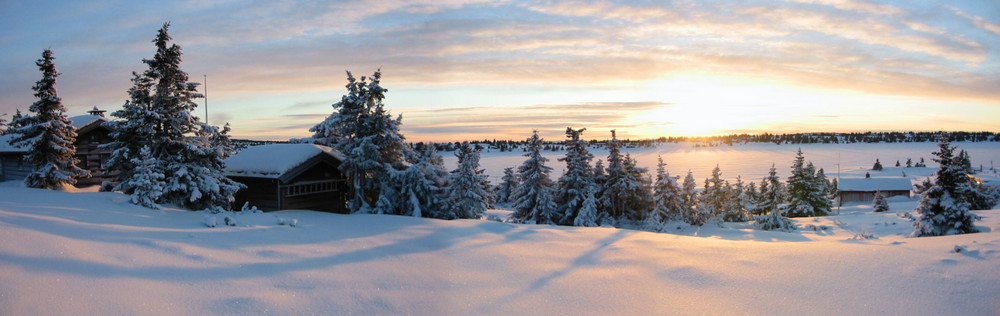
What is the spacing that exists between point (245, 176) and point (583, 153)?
1962cm

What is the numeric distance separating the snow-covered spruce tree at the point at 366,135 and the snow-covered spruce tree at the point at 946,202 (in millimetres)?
26031

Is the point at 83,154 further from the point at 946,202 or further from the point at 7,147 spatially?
the point at 946,202

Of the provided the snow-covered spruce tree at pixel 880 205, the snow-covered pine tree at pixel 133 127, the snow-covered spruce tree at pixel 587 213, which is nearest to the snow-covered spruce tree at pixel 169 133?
the snow-covered pine tree at pixel 133 127

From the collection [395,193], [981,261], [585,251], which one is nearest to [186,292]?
[585,251]

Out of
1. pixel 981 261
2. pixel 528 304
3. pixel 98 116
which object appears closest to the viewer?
pixel 528 304

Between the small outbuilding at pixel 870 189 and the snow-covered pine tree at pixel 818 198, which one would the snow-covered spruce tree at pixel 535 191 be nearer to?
the snow-covered pine tree at pixel 818 198

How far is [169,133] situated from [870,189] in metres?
80.7

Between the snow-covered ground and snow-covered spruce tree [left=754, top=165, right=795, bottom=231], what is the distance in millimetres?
22413

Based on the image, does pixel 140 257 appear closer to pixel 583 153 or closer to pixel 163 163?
pixel 163 163

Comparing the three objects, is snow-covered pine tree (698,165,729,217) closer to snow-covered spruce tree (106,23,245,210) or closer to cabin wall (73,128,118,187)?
snow-covered spruce tree (106,23,245,210)

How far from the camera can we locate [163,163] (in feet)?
49.7

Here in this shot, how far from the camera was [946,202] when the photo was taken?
2180 centimetres

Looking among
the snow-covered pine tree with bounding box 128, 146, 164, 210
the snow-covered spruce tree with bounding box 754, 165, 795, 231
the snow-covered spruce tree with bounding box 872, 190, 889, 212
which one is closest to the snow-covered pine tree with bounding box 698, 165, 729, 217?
the snow-covered spruce tree with bounding box 754, 165, 795, 231

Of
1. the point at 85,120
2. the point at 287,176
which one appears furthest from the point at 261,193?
the point at 85,120
